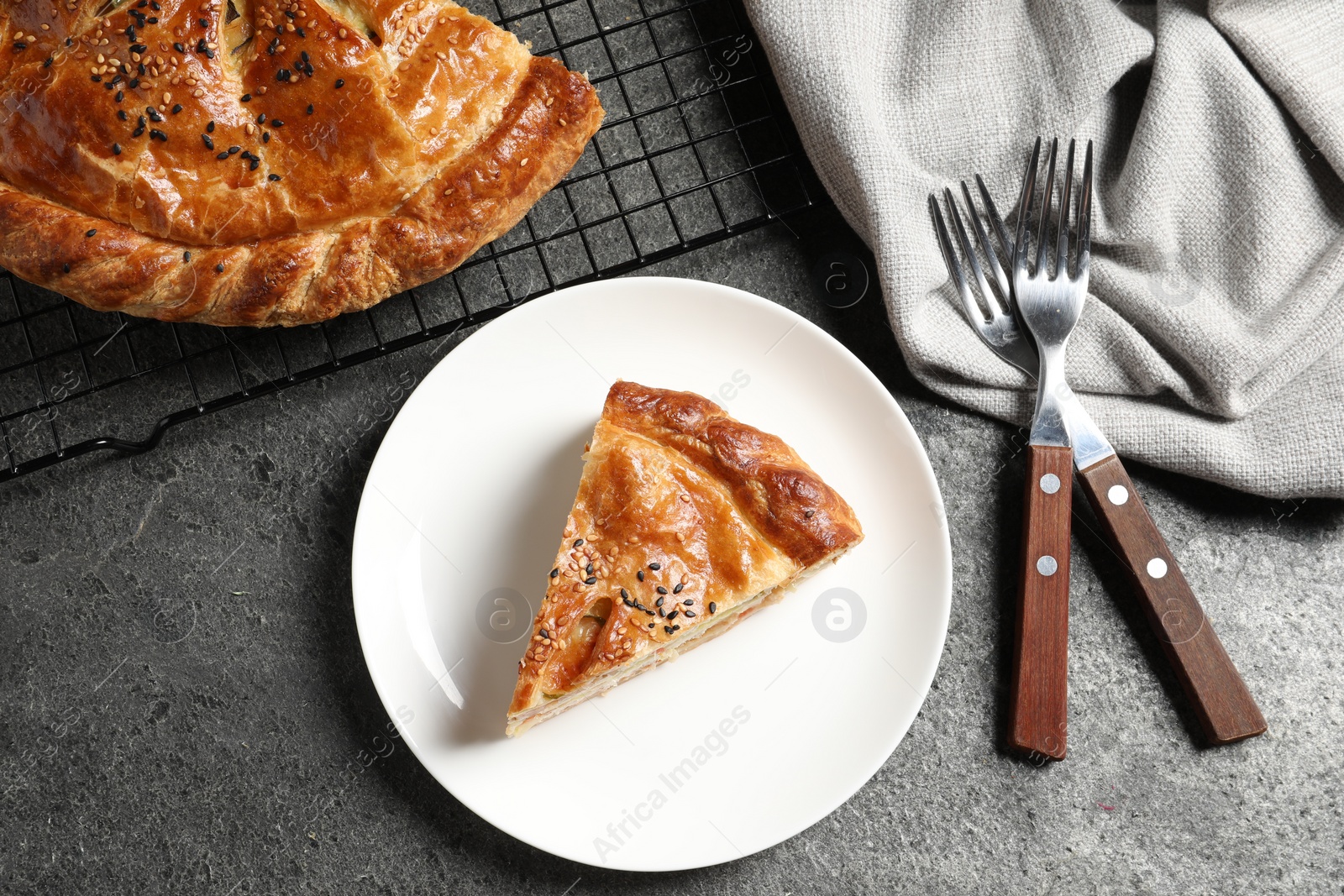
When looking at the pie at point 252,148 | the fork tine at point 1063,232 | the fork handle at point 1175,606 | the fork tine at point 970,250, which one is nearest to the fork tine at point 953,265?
the fork tine at point 970,250

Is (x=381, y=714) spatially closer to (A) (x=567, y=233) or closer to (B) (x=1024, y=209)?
(A) (x=567, y=233)

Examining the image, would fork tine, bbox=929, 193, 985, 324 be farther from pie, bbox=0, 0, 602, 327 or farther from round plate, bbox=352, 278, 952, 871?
pie, bbox=0, 0, 602, 327

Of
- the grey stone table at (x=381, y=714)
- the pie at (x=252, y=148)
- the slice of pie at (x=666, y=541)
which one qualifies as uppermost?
the pie at (x=252, y=148)

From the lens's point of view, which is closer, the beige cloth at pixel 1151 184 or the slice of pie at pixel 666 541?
the slice of pie at pixel 666 541

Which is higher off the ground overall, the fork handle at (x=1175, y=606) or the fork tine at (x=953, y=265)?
the fork tine at (x=953, y=265)

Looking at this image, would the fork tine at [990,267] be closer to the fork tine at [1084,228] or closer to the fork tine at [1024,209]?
the fork tine at [1024,209]

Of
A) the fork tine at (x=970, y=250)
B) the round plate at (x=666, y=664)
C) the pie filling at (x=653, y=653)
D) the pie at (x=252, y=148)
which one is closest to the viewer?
the pie at (x=252, y=148)

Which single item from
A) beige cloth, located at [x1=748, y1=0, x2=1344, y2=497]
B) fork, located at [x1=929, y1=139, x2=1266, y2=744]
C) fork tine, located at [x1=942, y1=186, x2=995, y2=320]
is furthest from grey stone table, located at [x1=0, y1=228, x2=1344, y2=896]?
fork tine, located at [x1=942, y1=186, x2=995, y2=320]
